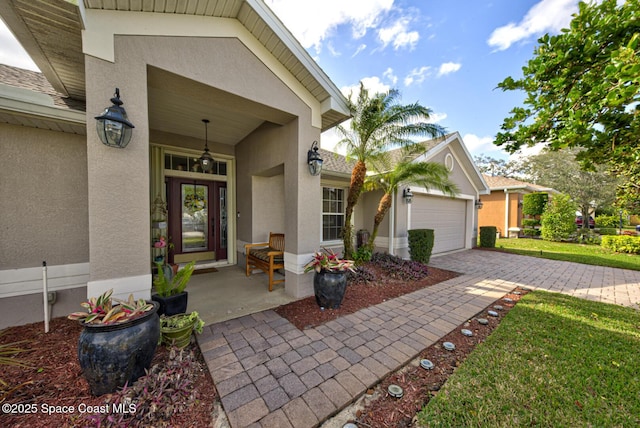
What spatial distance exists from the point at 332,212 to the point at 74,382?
22.4 feet

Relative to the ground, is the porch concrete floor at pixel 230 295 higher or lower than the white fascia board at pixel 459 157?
lower

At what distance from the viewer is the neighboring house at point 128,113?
2.54m

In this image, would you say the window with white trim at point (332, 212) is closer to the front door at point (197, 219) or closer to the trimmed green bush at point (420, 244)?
the trimmed green bush at point (420, 244)

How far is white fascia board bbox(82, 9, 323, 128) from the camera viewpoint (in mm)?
2520

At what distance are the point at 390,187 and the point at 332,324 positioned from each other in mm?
4557

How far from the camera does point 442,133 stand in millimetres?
6059

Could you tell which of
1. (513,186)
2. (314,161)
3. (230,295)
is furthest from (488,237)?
(230,295)

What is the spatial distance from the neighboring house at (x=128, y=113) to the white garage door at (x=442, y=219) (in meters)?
5.64

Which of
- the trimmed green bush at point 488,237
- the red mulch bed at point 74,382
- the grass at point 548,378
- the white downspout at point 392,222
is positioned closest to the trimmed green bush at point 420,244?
the white downspout at point 392,222

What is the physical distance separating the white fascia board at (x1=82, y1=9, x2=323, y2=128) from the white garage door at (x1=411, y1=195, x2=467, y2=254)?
6.61m

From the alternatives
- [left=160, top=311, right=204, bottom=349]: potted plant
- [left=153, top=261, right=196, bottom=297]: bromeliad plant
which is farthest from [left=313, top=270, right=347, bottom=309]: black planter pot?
[left=153, top=261, right=196, bottom=297]: bromeliad plant

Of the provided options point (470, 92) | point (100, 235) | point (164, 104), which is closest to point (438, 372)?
point (100, 235)

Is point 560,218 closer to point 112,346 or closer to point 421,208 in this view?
point 421,208

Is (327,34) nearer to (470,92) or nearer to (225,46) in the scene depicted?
(225,46)
